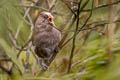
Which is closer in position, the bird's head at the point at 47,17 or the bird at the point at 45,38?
the bird's head at the point at 47,17

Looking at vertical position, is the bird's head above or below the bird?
above

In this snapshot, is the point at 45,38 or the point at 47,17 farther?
the point at 45,38

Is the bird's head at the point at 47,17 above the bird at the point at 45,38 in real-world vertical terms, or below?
above

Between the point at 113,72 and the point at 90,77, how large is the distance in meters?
0.12

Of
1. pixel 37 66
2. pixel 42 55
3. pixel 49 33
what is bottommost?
pixel 37 66

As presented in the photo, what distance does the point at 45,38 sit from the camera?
9.08 ft

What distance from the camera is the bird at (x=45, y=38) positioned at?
2682 millimetres

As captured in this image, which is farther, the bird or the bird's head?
the bird

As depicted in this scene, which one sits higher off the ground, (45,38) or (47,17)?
(47,17)

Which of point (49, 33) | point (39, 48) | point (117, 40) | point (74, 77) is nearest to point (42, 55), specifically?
point (39, 48)

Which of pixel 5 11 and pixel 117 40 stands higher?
pixel 5 11

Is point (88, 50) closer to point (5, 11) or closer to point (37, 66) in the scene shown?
point (5, 11)

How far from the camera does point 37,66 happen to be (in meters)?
3.19

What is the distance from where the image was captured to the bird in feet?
8.80
